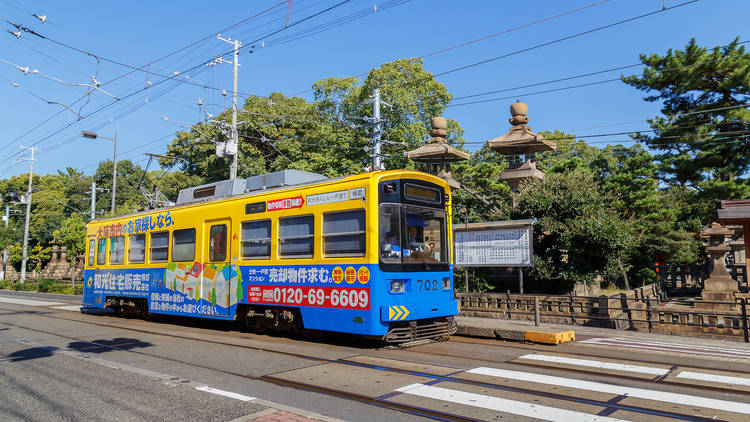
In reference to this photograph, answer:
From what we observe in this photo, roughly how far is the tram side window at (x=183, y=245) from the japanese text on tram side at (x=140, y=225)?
1.64ft

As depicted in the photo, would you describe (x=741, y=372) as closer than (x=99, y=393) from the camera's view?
No

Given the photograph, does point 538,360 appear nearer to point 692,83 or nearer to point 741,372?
point 741,372

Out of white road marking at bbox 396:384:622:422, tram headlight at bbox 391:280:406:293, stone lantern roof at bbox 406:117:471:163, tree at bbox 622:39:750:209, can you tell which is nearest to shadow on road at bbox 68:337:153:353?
tram headlight at bbox 391:280:406:293

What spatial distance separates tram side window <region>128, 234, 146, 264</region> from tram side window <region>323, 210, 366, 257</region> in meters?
7.56

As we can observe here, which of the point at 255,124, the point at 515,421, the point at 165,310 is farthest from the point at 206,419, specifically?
the point at 255,124

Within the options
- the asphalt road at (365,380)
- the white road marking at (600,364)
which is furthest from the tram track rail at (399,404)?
the white road marking at (600,364)

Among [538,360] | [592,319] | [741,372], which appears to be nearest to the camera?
[741,372]

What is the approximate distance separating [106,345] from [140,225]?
5423 millimetres

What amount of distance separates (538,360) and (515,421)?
11.4ft

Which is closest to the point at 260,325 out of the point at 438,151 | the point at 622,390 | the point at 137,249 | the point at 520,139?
the point at 137,249

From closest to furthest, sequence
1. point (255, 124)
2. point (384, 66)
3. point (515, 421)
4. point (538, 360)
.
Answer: point (515, 421)
point (538, 360)
point (384, 66)
point (255, 124)

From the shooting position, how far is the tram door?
11609mm

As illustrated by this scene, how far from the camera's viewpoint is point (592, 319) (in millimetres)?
13477

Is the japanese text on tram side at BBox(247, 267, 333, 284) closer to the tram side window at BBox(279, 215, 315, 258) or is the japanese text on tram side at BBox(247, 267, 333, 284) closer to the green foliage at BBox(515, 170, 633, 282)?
the tram side window at BBox(279, 215, 315, 258)
